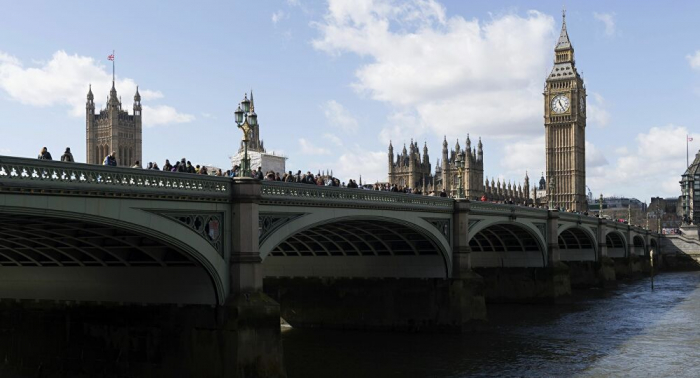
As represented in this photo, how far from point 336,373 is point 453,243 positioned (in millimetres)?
11450

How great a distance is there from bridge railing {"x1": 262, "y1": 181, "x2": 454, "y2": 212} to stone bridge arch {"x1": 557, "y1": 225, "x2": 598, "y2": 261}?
32962 mm

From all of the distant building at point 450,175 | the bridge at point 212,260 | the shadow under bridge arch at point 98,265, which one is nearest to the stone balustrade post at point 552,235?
the bridge at point 212,260

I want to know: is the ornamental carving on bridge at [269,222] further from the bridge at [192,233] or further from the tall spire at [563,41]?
the tall spire at [563,41]

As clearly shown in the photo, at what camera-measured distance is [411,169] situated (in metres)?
151

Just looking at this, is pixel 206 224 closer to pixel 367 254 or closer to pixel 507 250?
pixel 367 254

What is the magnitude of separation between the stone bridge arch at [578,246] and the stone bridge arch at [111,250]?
46938 mm

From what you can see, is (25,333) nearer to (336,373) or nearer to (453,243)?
(336,373)

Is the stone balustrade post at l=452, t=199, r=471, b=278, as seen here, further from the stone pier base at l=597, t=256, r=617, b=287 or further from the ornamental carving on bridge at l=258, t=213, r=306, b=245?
the stone pier base at l=597, t=256, r=617, b=287

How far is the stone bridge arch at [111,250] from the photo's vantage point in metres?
17.7

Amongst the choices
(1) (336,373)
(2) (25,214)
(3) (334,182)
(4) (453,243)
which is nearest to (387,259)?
(4) (453,243)

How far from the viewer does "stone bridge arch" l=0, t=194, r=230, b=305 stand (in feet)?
58.0

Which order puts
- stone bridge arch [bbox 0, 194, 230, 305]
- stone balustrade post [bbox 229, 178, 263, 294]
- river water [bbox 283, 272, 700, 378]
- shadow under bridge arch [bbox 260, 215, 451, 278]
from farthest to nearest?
shadow under bridge arch [bbox 260, 215, 451, 278] < river water [bbox 283, 272, 700, 378] < stone balustrade post [bbox 229, 178, 263, 294] < stone bridge arch [bbox 0, 194, 230, 305]

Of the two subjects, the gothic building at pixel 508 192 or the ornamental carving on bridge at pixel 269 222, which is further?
the gothic building at pixel 508 192

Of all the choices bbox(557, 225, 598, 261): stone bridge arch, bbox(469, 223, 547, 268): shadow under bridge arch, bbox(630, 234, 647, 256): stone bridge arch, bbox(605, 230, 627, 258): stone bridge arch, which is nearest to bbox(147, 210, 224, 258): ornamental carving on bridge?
bbox(469, 223, 547, 268): shadow under bridge arch
